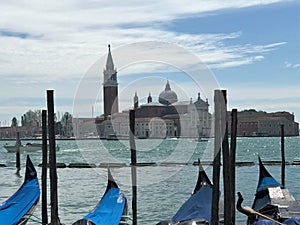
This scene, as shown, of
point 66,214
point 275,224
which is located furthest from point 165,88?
point 66,214

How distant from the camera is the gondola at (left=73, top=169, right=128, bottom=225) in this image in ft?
27.6

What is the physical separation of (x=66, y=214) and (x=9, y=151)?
35.4m

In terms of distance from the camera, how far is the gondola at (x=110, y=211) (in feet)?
27.6

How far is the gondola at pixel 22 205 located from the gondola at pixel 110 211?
1.17 meters

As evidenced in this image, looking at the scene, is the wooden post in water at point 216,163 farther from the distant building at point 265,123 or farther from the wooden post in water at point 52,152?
the distant building at point 265,123

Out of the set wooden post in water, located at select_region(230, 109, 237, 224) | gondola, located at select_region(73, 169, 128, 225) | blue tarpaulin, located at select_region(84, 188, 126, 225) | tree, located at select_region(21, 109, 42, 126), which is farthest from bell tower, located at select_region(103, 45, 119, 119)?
tree, located at select_region(21, 109, 42, 126)

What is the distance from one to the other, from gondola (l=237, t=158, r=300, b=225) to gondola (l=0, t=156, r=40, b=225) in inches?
141

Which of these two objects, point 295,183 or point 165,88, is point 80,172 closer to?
point 295,183

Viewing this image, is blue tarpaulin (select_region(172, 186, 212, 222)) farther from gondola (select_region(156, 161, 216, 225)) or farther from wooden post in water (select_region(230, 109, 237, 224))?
wooden post in water (select_region(230, 109, 237, 224))

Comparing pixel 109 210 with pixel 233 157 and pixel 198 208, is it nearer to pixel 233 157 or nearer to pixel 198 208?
pixel 198 208

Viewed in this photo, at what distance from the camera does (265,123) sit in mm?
79125

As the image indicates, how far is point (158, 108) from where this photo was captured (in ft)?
53.2

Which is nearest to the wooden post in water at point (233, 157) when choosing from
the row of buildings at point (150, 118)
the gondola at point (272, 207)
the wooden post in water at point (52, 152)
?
the gondola at point (272, 207)

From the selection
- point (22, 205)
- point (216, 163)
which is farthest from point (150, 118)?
point (216, 163)
